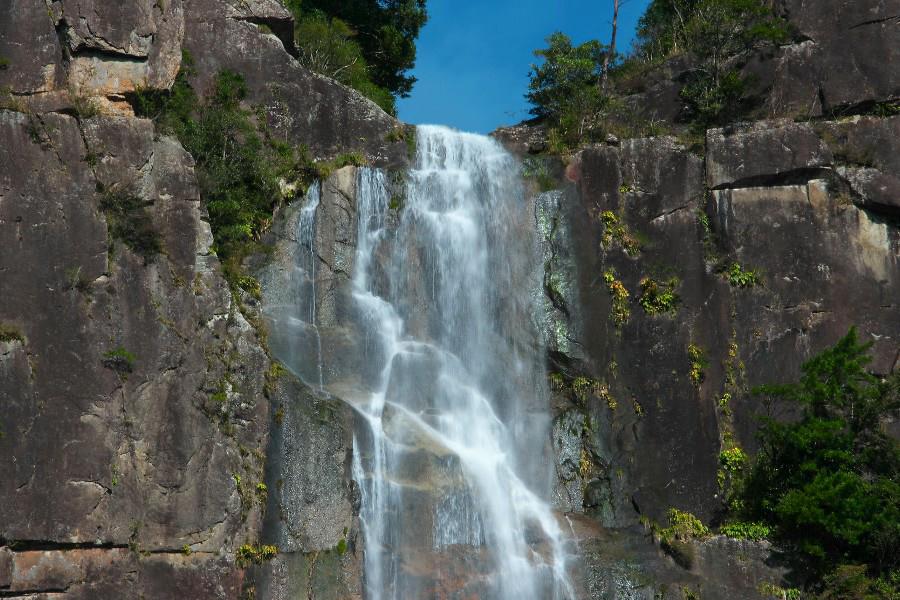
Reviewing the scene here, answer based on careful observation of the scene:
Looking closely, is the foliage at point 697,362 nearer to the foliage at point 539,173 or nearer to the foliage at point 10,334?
the foliage at point 539,173

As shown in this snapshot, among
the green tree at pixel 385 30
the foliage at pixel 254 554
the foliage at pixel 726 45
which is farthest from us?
the green tree at pixel 385 30

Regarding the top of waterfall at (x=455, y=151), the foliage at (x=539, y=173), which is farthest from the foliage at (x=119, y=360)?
the foliage at (x=539, y=173)

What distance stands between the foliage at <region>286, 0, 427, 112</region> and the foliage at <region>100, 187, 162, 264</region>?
1075 cm

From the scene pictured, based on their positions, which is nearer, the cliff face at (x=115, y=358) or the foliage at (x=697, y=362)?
the cliff face at (x=115, y=358)

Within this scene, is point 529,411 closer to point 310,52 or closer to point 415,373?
point 415,373

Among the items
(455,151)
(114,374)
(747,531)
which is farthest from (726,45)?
(114,374)

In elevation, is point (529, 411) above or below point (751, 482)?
above

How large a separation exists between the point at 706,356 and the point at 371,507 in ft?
24.0

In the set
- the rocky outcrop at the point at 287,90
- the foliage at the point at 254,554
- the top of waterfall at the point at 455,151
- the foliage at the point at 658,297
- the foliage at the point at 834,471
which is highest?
the rocky outcrop at the point at 287,90

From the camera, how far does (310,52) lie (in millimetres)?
25391

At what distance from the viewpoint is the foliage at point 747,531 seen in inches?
690

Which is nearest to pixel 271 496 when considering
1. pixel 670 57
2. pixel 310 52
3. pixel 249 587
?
pixel 249 587

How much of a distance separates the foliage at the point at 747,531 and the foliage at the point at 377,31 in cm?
1492

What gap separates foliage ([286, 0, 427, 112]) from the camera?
1086 inches
